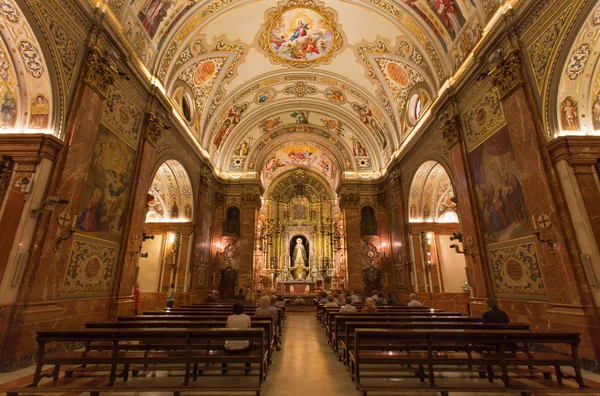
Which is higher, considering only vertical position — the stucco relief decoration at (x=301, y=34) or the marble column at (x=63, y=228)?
the stucco relief decoration at (x=301, y=34)

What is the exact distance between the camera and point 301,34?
42.7ft

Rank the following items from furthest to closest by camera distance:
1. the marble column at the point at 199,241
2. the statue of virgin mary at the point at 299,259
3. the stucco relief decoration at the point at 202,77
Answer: the statue of virgin mary at the point at 299,259 → the marble column at the point at 199,241 → the stucco relief decoration at the point at 202,77

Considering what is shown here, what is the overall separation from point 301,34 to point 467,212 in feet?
32.2

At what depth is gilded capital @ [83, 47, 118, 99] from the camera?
23.2 feet

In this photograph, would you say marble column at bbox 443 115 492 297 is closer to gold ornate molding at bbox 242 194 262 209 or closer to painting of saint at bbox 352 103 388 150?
painting of saint at bbox 352 103 388 150

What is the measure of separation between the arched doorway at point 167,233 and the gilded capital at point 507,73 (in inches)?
461

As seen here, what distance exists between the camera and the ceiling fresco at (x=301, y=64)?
10.1 metres

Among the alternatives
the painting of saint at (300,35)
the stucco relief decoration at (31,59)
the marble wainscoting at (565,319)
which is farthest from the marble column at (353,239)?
the stucco relief decoration at (31,59)

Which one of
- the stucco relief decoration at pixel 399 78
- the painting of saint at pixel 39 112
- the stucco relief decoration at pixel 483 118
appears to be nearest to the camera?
the painting of saint at pixel 39 112

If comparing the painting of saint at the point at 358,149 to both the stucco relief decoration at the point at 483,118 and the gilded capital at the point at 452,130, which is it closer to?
the gilded capital at the point at 452,130

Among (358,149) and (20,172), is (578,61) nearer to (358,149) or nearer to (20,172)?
(20,172)

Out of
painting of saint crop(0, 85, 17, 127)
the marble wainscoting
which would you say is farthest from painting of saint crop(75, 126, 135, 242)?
the marble wainscoting

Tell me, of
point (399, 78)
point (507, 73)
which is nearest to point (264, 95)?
point (399, 78)

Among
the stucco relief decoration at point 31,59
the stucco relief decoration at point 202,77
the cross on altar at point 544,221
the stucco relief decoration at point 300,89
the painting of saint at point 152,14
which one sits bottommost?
the cross on altar at point 544,221
